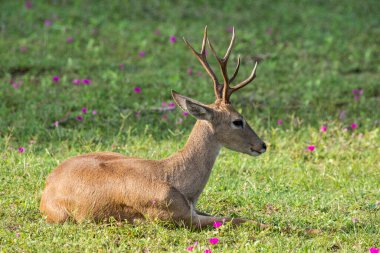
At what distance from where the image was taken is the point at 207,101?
9.87 m

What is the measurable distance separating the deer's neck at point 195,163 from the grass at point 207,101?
360mm

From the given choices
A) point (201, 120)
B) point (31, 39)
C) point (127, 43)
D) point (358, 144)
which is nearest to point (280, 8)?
point (127, 43)

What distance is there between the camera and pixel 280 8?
1470cm

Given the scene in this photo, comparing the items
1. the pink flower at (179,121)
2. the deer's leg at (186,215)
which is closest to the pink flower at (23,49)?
the pink flower at (179,121)

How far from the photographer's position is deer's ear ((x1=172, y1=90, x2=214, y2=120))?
19.6ft

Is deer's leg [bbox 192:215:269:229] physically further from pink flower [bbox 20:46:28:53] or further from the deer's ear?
pink flower [bbox 20:46:28:53]

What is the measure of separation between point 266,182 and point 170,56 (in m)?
4.80

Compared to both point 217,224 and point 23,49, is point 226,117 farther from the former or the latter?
point 23,49

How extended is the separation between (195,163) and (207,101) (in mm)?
3791

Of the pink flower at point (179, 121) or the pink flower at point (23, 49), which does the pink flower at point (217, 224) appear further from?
the pink flower at point (23, 49)

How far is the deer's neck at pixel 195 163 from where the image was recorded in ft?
19.8

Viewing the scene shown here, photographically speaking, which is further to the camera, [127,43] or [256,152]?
[127,43]

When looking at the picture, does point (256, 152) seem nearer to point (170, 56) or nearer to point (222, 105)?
point (222, 105)

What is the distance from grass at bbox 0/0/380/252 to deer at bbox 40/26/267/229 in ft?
0.37
